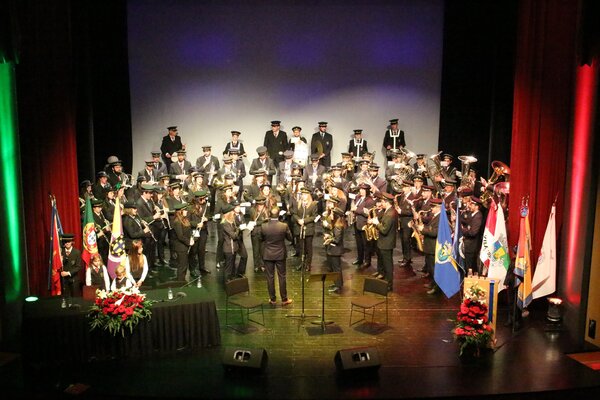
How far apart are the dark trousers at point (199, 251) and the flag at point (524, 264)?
260 inches

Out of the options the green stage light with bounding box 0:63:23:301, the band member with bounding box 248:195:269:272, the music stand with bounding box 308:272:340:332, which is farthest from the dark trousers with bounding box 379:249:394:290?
the green stage light with bounding box 0:63:23:301

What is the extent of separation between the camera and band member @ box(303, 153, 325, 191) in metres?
16.9

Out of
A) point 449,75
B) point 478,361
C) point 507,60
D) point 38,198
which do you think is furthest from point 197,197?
point 449,75

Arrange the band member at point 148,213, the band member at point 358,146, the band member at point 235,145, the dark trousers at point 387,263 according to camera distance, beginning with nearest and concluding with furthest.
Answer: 1. the dark trousers at point 387,263
2. the band member at point 148,213
3. the band member at point 235,145
4. the band member at point 358,146

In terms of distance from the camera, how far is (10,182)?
10594mm

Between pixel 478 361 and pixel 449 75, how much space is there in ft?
39.9

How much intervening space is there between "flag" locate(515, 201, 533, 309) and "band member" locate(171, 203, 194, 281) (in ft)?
21.1

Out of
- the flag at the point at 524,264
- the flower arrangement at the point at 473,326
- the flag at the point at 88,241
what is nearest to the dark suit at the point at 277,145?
the flag at the point at 88,241

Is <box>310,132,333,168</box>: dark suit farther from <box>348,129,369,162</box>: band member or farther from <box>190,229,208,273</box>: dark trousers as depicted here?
<box>190,229,208,273</box>: dark trousers

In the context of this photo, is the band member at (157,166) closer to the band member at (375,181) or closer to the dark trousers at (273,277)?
the band member at (375,181)

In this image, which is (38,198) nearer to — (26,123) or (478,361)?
(26,123)

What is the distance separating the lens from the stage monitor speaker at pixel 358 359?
8.93 meters

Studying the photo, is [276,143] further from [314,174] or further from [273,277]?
[273,277]

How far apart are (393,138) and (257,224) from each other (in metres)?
7.49
